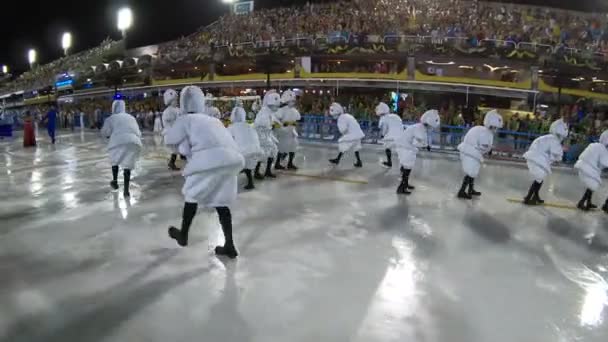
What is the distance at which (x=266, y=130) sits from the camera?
1012 centimetres

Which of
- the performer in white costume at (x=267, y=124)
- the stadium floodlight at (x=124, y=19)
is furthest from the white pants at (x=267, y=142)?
the stadium floodlight at (x=124, y=19)

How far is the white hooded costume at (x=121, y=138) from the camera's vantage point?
316 inches

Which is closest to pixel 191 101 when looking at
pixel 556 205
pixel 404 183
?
pixel 404 183

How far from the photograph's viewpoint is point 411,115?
18.9 meters

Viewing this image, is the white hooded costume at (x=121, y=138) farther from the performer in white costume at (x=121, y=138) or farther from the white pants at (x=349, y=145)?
the white pants at (x=349, y=145)

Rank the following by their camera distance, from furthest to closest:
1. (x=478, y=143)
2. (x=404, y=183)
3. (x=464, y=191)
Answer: (x=404, y=183) < (x=464, y=191) < (x=478, y=143)

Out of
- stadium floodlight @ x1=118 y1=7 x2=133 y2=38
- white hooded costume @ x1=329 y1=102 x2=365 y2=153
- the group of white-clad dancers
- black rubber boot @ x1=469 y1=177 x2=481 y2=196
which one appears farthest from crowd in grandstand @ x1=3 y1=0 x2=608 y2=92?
black rubber boot @ x1=469 y1=177 x2=481 y2=196

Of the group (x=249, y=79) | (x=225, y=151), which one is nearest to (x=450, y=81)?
(x=249, y=79)

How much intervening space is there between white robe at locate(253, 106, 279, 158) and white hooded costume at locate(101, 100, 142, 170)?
2663mm

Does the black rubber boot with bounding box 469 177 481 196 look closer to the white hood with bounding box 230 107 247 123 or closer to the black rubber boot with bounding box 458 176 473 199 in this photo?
the black rubber boot with bounding box 458 176 473 199

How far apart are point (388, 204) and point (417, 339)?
4.67 metres

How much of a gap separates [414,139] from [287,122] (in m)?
3.30

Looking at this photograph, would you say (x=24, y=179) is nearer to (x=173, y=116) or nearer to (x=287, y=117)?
(x=173, y=116)

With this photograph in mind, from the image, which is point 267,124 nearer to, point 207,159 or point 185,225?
point 185,225
